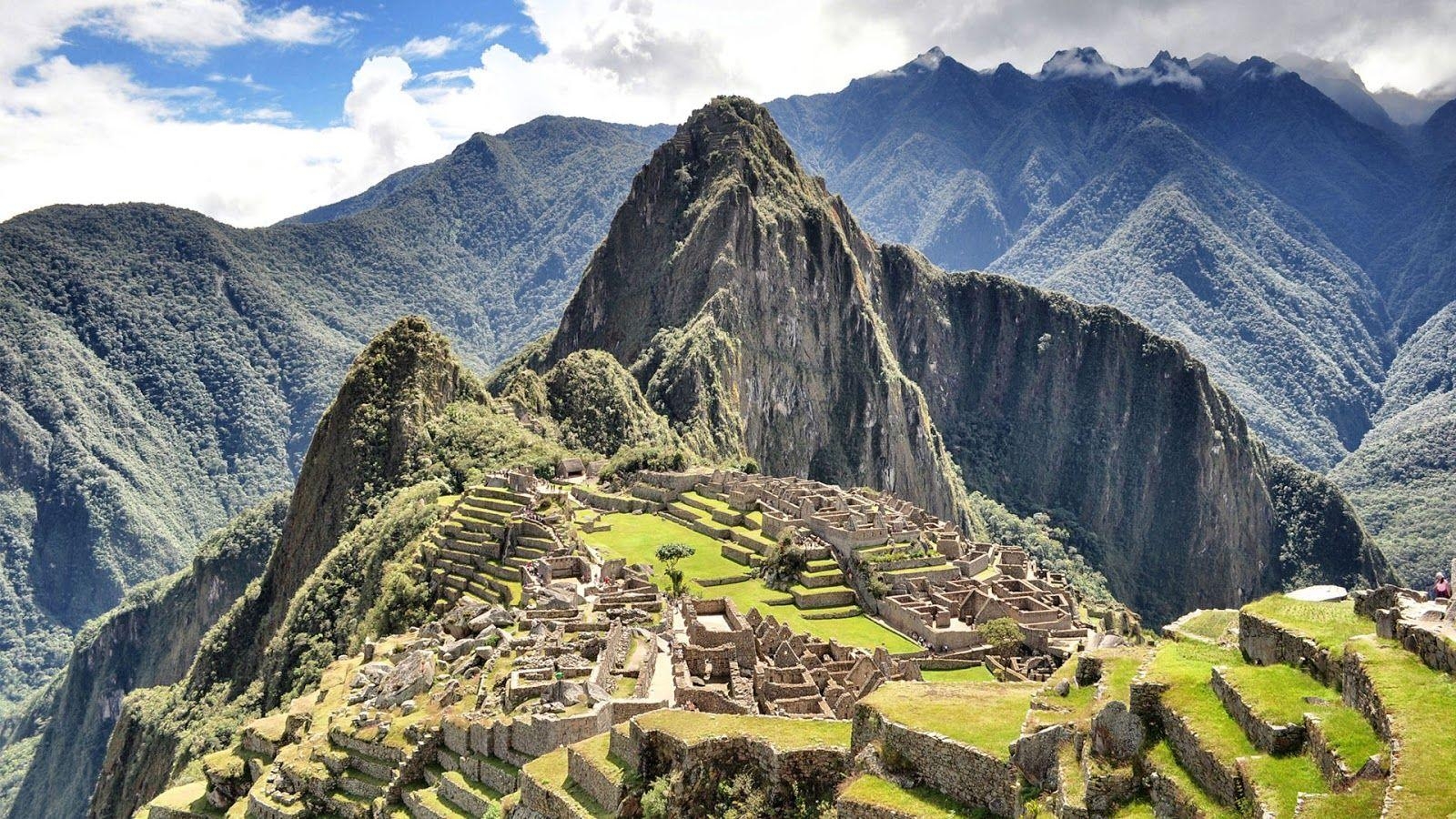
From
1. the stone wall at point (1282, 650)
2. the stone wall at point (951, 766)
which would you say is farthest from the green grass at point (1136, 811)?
the stone wall at point (1282, 650)

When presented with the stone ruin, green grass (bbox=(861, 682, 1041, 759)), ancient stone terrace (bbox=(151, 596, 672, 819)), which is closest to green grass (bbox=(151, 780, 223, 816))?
ancient stone terrace (bbox=(151, 596, 672, 819))

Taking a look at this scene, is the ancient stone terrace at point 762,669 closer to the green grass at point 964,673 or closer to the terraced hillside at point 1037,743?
the terraced hillside at point 1037,743

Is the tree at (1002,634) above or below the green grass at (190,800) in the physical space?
above

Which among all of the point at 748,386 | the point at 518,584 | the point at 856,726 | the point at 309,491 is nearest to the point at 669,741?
the point at 856,726

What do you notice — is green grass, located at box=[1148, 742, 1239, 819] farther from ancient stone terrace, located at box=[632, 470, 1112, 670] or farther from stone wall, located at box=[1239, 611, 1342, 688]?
ancient stone terrace, located at box=[632, 470, 1112, 670]

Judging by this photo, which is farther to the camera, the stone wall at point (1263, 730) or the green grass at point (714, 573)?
the green grass at point (714, 573)

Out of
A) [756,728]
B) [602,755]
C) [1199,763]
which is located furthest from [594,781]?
[1199,763]

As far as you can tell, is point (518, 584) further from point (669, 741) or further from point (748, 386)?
point (748, 386)
